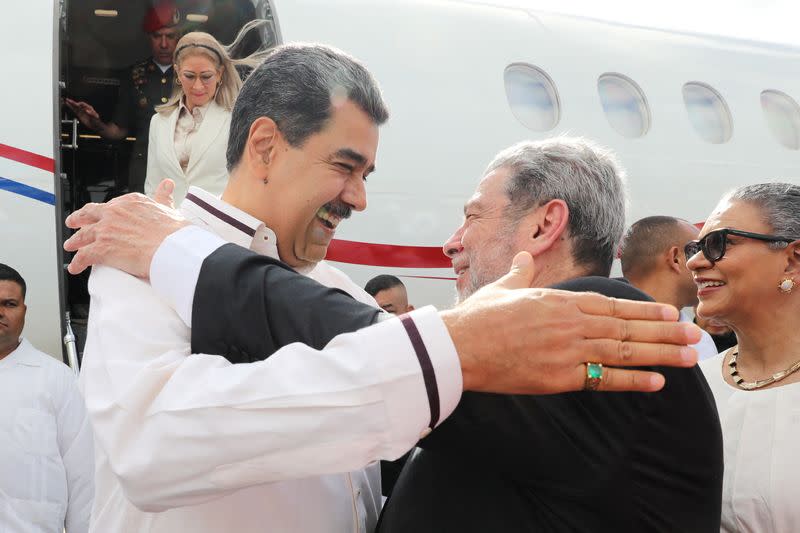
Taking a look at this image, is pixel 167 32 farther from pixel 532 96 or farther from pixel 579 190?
pixel 579 190

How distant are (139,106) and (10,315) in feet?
8.36

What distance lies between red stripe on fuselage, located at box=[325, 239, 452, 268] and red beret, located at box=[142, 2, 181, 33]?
224 cm

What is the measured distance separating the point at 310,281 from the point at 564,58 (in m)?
5.40

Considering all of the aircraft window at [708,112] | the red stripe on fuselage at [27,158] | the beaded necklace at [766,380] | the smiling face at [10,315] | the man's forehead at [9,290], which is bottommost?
the smiling face at [10,315]

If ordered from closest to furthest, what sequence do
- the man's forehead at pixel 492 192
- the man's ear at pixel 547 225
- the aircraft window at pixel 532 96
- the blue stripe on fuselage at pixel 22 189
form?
the man's ear at pixel 547 225
the man's forehead at pixel 492 192
the blue stripe on fuselage at pixel 22 189
the aircraft window at pixel 532 96

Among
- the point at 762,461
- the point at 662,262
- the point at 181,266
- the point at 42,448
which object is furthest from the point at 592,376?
the point at 42,448

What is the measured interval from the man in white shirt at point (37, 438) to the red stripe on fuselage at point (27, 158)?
1.85 ft

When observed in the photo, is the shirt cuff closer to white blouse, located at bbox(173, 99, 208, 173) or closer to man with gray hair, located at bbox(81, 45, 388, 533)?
man with gray hair, located at bbox(81, 45, 388, 533)

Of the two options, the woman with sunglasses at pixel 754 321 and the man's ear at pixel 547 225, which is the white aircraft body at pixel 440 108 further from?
the man's ear at pixel 547 225

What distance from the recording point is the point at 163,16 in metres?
6.57

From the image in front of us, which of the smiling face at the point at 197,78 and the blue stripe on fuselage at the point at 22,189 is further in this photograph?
the smiling face at the point at 197,78

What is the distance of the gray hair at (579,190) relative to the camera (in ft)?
6.41

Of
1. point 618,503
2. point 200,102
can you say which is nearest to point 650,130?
point 200,102

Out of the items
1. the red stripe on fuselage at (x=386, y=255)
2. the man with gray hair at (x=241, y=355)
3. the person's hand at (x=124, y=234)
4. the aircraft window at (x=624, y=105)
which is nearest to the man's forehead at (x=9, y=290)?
the red stripe on fuselage at (x=386, y=255)
